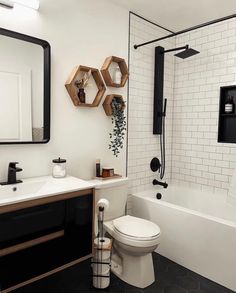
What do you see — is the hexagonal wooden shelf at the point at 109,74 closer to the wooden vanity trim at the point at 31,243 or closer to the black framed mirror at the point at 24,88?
the black framed mirror at the point at 24,88

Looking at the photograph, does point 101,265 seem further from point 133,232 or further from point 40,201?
point 40,201

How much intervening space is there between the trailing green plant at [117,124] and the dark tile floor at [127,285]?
123 cm

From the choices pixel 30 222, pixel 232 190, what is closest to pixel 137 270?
pixel 30 222

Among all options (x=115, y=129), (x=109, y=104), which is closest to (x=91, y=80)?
(x=109, y=104)

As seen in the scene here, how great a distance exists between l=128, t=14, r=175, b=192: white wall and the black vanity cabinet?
1162 mm

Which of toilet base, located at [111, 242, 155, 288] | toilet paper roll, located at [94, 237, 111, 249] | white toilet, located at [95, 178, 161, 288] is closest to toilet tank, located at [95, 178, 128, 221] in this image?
white toilet, located at [95, 178, 161, 288]

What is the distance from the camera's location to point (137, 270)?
2.06 m

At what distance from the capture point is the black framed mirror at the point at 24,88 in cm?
186

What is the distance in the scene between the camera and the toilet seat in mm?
1920

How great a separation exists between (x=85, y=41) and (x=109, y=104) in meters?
0.64

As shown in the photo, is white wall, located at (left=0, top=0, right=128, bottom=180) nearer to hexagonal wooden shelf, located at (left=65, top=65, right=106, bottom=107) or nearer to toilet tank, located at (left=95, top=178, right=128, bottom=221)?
hexagonal wooden shelf, located at (left=65, top=65, right=106, bottom=107)

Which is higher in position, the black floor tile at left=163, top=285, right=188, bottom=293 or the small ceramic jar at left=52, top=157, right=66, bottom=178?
the small ceramic jar at left=52, top=157, right=66, bottom=178

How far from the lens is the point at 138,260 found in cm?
207

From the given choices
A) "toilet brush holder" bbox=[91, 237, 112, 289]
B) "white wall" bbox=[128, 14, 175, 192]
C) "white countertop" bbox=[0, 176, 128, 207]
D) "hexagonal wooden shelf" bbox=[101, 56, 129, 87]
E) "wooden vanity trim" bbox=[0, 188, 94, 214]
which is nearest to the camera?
"wooden vanity trim" bbox=[0, 188, 94, 214]
